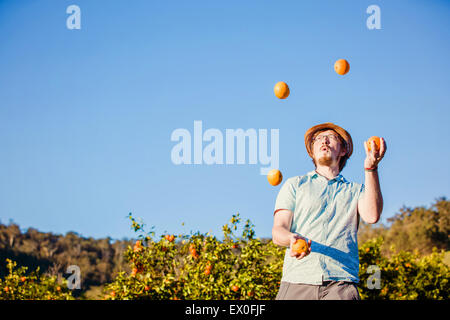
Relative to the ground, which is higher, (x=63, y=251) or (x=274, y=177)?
(x=274, y=177)

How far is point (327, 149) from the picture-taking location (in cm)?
354

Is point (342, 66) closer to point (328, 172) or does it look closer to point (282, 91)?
point (282, 91)

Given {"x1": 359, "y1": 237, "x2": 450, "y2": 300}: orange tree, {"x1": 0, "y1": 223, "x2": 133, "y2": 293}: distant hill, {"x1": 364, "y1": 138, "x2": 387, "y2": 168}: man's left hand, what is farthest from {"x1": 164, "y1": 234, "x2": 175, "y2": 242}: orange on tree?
{"x1": 0, "y1": 223, "x2": 133, "y2": 293}: distant hill

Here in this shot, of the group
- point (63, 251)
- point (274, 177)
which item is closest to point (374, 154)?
point (274, 177)

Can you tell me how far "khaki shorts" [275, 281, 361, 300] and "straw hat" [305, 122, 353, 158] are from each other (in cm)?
117

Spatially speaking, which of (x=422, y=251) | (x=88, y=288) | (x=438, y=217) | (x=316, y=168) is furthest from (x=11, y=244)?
(x=316, y=168)

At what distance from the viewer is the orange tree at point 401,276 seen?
10132 mm

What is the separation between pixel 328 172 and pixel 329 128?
0.50 m

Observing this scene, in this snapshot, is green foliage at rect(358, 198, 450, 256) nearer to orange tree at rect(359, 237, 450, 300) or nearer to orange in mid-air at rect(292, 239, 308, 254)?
orange tree at rect(359, 237, 450, 300)

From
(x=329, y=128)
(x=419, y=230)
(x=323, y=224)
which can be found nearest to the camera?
(x=323, y=224)

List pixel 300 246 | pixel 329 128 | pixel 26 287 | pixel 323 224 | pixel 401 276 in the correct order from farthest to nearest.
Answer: pixel 401 276 < pixel 26 287 < pixel 329 128 < pixel 323 224 < pixel 300 246

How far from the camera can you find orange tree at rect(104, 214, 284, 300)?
774cm
